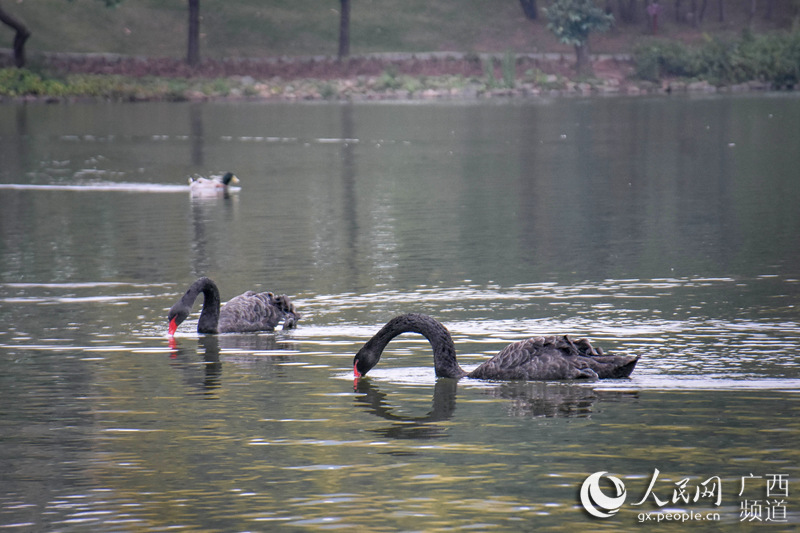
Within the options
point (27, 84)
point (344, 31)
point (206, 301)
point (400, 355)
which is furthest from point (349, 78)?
point (400, 355)

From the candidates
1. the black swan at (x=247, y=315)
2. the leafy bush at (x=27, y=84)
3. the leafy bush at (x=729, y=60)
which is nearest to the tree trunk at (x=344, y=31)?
the leafy bush at (x=729, y=60)

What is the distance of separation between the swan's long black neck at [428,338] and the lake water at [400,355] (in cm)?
26

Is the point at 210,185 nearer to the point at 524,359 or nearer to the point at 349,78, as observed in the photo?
the point at 524,359

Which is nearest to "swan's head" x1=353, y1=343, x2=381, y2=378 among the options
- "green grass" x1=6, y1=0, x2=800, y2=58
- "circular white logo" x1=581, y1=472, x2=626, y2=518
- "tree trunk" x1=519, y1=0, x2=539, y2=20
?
"circular white logo" x1=581, y1=472, x2=626, y2=518

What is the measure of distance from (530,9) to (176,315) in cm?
10678

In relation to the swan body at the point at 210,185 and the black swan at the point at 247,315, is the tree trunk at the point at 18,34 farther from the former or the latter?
the black swan at the point at 247,315

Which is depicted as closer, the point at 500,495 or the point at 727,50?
Result: the point at 500,495

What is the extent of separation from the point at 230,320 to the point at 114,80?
80.2m

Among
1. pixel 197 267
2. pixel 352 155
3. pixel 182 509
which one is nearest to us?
pixel 182 509

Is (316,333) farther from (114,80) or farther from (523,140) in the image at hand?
(114,80)

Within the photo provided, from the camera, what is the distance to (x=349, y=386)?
14.7m

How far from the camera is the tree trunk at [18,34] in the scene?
294ft

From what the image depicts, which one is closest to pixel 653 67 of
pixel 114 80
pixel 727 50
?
pixel 727 50

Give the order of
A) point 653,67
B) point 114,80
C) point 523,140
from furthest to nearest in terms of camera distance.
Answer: point 653,67 < point 114,80 < point 523,140
